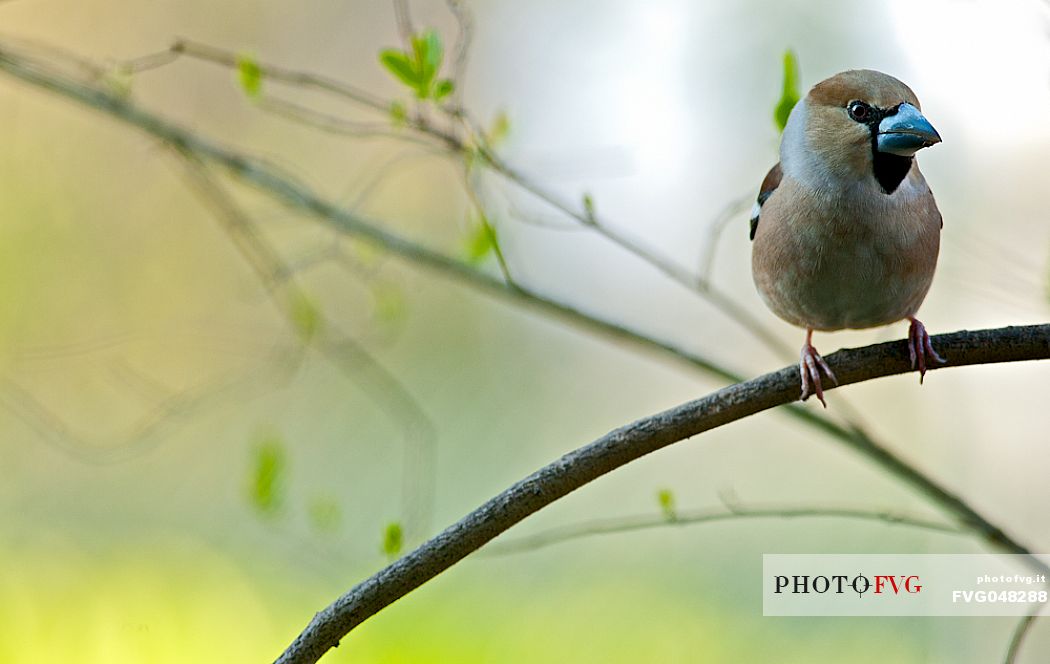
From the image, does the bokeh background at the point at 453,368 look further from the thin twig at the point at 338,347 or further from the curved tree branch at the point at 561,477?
the curved tree branch at the point at 561,477

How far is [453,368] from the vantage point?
2.11 m

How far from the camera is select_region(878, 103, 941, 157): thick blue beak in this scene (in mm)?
706

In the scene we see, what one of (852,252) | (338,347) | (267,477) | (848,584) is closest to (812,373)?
(852,252)

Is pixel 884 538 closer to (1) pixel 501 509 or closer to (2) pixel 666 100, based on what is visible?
(2) pixel 666 100

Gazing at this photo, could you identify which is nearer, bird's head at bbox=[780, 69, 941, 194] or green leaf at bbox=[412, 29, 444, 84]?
bird's head at bbox=[780, 69, 941, 194]

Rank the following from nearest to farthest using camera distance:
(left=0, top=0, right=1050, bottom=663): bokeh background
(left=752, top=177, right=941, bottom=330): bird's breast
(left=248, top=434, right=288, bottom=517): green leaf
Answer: (left=752, top=177, right=941, bottom=330): bird's breast
(left=248, top=434, right=288, bottom=517): green leaf
(left=0, top=0, right=1050, bottom=663): bokeh background

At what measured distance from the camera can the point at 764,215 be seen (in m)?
0.90

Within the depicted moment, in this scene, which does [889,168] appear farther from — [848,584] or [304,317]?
[304,317]

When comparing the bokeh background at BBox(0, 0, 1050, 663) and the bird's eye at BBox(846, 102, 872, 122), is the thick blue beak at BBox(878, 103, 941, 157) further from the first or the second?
the bokeh background at BBox(0, 0, 1050, 663)

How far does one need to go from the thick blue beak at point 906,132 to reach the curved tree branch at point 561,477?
5.3 inches

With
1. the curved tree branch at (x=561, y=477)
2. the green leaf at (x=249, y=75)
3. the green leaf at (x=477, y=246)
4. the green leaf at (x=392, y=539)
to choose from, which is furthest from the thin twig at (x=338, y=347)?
the curved tree branch at (x=561, y=477)

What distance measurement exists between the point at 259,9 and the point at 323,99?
0.26 meters

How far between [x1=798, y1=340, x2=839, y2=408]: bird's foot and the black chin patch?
0.46ft

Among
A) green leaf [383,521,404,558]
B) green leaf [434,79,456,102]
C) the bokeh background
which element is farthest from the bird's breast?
A: the bokeh background
